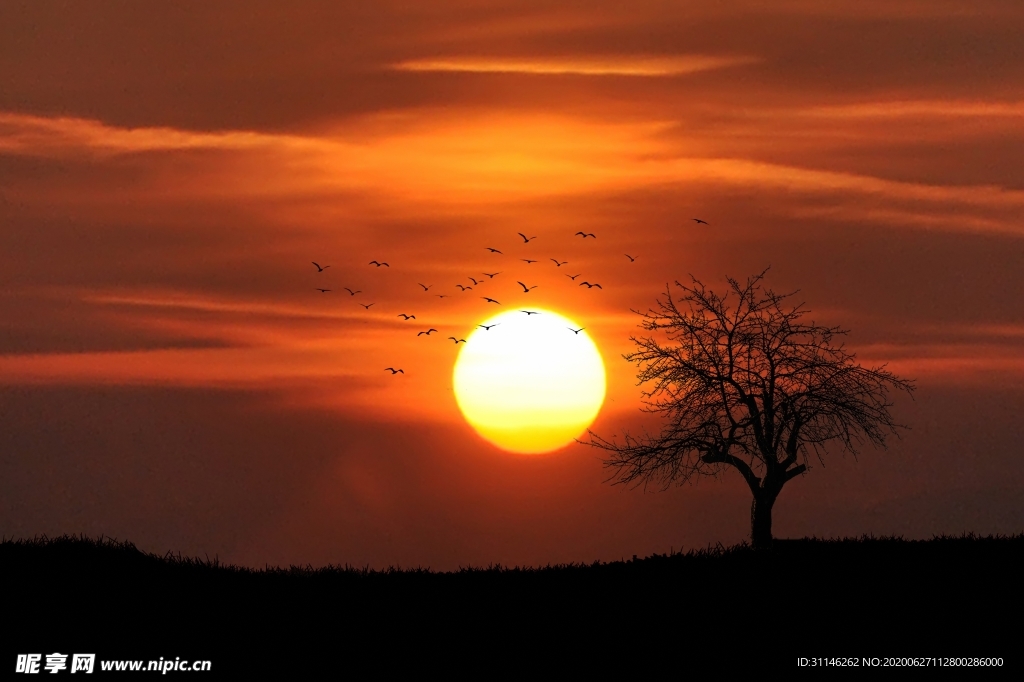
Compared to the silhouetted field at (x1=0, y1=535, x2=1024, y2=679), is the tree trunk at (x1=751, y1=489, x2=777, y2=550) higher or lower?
higher

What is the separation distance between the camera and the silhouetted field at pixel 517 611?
81.9ft

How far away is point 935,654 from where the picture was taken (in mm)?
25078

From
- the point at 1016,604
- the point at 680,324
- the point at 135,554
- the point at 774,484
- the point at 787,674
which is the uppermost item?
the point at 680,324

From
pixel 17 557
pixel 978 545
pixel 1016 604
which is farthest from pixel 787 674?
pixel 17 557

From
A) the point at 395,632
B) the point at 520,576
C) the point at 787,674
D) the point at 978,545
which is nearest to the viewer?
the point at 787,674

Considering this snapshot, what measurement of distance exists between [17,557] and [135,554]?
284 centimetres

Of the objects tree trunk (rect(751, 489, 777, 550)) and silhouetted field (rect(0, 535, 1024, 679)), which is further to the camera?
tree trunk (rect(751, 489, 777, 550))

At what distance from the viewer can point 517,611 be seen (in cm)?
2720

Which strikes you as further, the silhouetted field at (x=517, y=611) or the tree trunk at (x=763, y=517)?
the tree trunk at (x=763, y=517)

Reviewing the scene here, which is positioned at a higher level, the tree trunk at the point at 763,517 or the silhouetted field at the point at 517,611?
the tree trunk at the point at 763,517

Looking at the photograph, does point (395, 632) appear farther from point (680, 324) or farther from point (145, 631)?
point (680, 324)

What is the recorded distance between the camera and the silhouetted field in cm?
2495

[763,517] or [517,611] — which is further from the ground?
[763,517]

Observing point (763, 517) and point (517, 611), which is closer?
point (517, 611)
